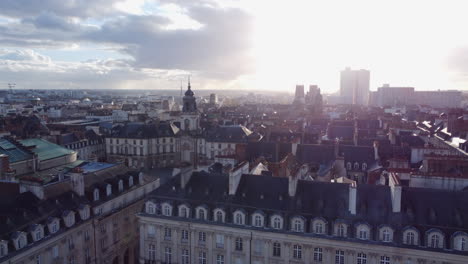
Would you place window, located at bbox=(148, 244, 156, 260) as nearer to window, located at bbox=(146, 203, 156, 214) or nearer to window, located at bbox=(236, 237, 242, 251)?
window, located at bbox=(146, 203, 156, 214)

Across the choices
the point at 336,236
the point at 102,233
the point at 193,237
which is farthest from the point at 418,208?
the point at 102,233

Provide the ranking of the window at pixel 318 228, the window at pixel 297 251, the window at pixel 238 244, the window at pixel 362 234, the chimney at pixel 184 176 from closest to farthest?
the window at pixel 362 234 < the window at pixel 318 228 < the window at pixel 297 251 < the window at pixel 238 244 < the chimney at pixel 184 176

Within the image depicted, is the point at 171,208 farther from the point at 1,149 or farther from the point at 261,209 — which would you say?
the point at 1,149

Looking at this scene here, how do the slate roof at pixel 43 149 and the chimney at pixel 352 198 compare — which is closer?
the chimney at pixel 352 198

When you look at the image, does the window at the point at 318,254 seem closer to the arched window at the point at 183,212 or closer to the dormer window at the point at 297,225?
the dormer window at the point at 297,225

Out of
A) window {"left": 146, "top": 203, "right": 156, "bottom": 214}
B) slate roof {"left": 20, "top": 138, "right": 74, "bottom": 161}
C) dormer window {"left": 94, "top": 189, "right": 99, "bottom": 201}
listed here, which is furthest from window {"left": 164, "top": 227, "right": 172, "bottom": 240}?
→ slate roof {"left": 20, "top": 138, "right": 74, "bottom": 161}

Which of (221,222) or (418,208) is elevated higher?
(418,208)

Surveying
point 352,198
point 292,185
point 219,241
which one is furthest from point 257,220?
point 352,198

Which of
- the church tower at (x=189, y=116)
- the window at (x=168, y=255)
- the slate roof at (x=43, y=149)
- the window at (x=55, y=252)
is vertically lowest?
the window at (x=168, y=255)

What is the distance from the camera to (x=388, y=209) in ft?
106

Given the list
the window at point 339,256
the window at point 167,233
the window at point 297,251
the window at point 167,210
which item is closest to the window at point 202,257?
the window at point 167,233

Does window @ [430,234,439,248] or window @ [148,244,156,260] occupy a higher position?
window @ [430,234,439,248]

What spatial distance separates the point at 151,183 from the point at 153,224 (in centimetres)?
1399

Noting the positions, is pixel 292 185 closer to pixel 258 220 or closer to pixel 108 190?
pixel 258 220
